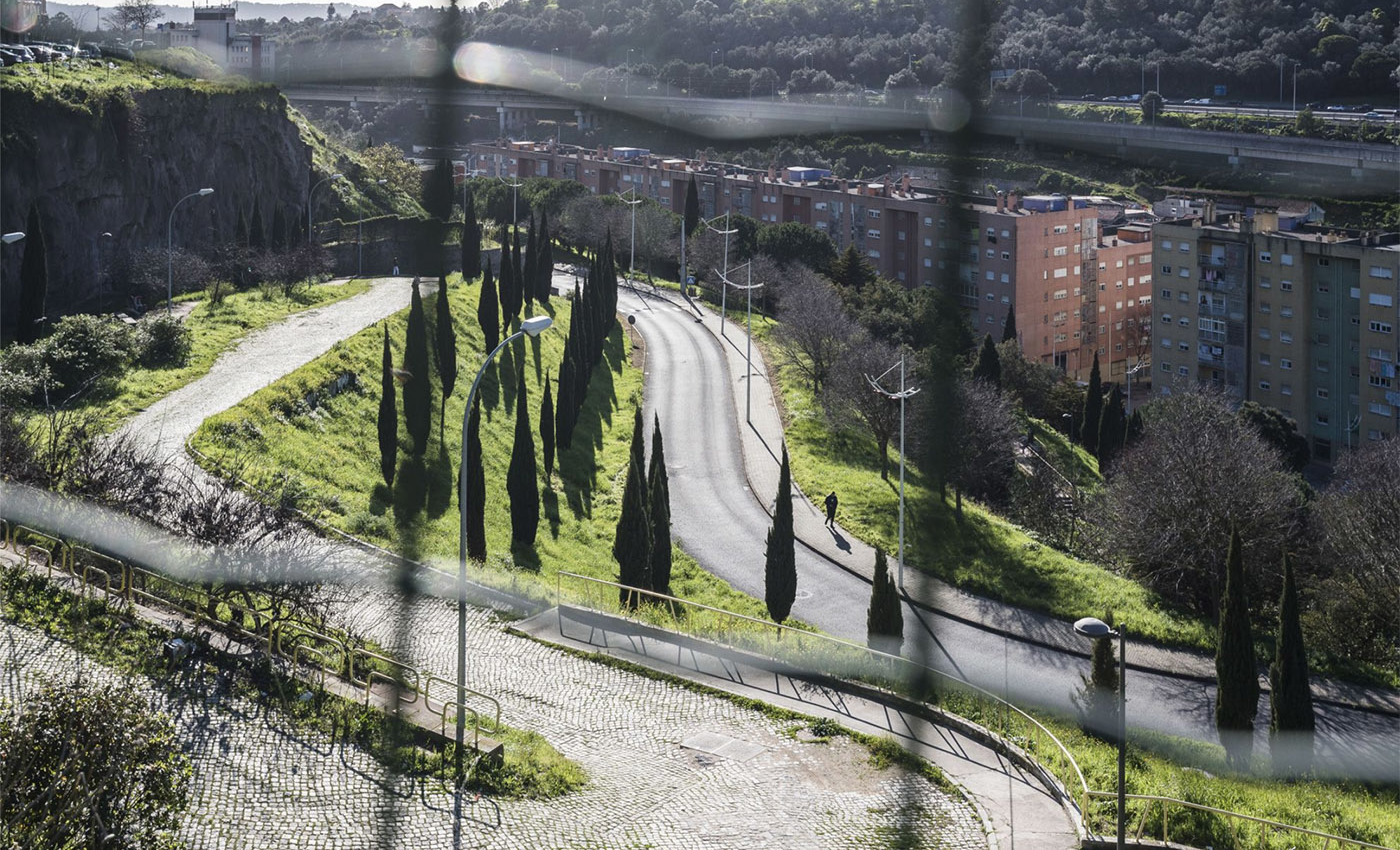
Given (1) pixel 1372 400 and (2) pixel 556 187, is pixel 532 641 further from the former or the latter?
(2) pixel 556 187

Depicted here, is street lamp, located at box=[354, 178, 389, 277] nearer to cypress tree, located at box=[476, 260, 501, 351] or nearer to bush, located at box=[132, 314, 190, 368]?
cypress tree, located at box=[476, 260, 501, 351]

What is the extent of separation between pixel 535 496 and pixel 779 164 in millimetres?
45962

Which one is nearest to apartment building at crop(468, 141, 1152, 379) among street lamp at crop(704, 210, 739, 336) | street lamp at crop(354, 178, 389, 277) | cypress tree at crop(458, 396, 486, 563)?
street lamp at crop(704, 210, 739, 336)

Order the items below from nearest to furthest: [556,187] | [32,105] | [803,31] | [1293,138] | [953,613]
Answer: [953,613] → [32,105] → [556,187] → [1293,138] → [803,31]

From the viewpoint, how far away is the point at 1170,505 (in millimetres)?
17062

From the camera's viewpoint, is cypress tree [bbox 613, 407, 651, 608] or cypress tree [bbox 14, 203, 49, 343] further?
cypress tree [bbox 14, 203, 49, 343]

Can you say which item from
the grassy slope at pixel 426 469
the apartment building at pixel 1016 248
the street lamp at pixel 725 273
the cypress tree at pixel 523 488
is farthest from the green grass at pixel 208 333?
the apartment building at pixel 1016 248

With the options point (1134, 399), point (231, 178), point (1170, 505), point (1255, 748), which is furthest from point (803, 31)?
point (1255, 748)

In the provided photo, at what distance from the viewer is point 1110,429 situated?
27.1 metres

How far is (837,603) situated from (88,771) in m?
12.4

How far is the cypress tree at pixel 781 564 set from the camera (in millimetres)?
15078

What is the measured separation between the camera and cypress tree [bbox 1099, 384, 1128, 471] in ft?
88.5

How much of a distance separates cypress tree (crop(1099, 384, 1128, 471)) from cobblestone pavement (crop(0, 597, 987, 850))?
18.6 metres

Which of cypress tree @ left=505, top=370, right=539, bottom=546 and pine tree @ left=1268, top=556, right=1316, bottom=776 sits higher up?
cypress tree @ left=505, top=370, right=539, bottom=546
